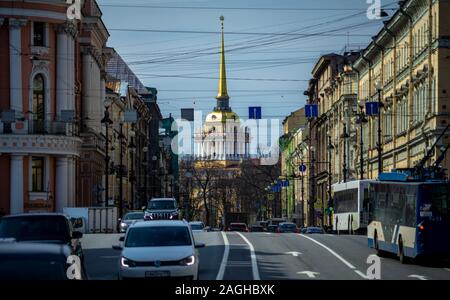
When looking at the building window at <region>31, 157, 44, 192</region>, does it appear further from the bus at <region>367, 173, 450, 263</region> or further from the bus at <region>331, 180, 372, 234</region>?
the bus at <region>367, 173, 450, 263</region>

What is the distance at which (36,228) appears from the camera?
2350 cm

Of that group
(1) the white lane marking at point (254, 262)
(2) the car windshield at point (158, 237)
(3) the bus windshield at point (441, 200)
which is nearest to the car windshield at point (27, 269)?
(2) the car windshield at point (158, 237)

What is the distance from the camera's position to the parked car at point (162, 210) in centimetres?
5481

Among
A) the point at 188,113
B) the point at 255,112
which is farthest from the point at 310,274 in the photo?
the point at 188,113

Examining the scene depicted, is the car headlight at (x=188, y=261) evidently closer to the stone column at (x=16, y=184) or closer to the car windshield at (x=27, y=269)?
the car windshield at (x=27, y=269)

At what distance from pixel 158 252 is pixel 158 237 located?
97cm

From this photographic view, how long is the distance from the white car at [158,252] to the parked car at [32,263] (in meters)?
9.77

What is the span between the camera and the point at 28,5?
63062 millimetres

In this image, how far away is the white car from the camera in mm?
21734

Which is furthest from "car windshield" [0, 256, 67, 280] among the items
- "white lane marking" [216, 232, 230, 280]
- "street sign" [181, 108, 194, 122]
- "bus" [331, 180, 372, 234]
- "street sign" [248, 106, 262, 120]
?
"street sign" [181, 108, 194, 122]

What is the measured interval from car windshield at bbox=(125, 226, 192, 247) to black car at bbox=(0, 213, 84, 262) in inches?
51.2
